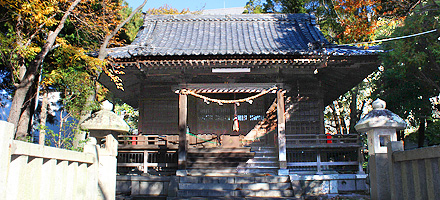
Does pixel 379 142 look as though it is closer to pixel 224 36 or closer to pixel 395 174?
pixel 395 174

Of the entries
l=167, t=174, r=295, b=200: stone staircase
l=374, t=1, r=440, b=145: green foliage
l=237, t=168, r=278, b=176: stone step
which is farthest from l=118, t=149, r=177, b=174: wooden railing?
l=374, t=1, r=440, b=145: green foliage

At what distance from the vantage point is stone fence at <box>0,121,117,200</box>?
110 inches

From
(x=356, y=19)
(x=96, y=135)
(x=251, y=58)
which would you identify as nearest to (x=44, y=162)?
(x=96, y=135)

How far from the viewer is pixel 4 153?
272 centimetres

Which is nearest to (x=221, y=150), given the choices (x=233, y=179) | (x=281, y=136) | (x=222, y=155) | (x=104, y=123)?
(x=222, y=155)

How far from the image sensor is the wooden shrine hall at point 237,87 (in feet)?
35.6

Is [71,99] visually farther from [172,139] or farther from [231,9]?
[231,9]

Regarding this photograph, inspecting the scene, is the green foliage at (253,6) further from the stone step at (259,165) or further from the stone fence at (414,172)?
the stone fence at (414,172)

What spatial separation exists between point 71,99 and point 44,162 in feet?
22.3

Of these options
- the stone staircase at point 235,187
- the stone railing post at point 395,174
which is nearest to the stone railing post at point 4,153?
the stone railing post at point 395,174

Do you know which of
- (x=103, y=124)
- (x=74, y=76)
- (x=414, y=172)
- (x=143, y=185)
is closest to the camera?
(x=414, y=172)

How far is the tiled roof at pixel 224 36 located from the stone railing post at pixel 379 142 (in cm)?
370

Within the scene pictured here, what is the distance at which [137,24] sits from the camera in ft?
79.4

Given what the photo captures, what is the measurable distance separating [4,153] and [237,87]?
9.39m
